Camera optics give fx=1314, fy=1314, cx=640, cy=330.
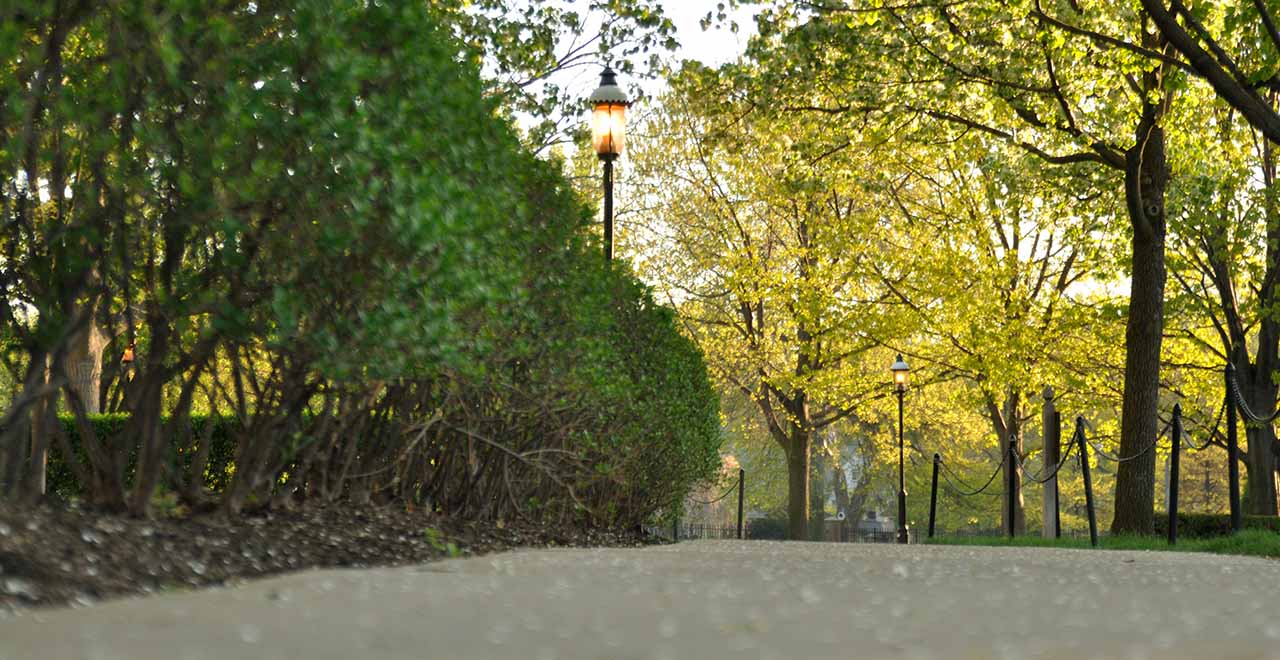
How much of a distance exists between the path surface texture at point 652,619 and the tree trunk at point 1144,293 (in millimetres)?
11708

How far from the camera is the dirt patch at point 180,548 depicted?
4.45 meters

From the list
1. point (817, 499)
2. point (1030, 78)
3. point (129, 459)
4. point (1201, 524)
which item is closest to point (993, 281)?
point (1201, 524)

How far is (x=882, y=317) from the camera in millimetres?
28250

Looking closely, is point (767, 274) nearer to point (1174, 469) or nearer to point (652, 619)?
point (1174, 469)

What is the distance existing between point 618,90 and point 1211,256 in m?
14.9

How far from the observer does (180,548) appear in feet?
18.4

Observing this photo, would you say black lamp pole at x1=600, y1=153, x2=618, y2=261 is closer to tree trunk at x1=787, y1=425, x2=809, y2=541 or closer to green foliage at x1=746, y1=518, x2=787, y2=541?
tree trunk at x1=787, y1=425, x2=809, y2=541

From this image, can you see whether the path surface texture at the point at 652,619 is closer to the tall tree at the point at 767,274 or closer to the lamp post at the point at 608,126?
the lamp post at the point at 608,126

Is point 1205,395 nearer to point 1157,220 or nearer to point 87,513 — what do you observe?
point 1157,220

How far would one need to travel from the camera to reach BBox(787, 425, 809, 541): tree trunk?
Answer: 30.4m

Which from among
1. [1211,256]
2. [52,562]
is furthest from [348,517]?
[1211,256]

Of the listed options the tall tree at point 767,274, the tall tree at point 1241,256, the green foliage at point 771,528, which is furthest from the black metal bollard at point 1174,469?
the green foliage at point 771,528

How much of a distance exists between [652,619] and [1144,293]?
589 inches

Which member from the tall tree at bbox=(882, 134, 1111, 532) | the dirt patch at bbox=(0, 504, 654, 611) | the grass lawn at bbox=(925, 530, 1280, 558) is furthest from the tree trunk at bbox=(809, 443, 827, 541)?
the dirt patch at bbox=(0, 504, 654, 611)
